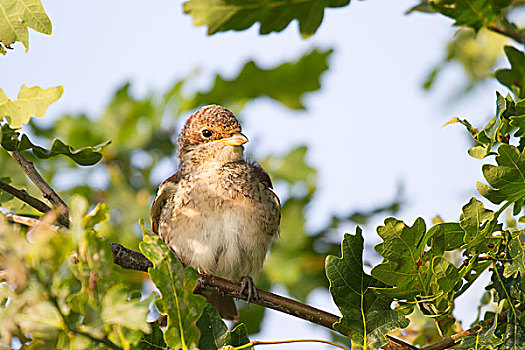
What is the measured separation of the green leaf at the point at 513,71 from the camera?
289 centimetres

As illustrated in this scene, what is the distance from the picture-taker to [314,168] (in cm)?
550

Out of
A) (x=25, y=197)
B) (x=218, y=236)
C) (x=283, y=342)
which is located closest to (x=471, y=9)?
(x=283, y=342)

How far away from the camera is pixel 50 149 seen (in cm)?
239

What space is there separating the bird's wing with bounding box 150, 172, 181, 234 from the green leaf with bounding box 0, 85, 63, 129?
7.45ft

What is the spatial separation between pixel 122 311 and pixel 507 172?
127cm

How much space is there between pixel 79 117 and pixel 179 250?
1993mm

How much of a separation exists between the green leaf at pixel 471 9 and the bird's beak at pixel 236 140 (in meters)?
2.08

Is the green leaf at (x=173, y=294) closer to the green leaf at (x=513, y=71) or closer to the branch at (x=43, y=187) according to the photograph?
the branch at (x=43, y=187)

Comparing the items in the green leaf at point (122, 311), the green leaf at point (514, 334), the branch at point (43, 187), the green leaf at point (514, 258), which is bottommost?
the green leaf at point (122, 311)

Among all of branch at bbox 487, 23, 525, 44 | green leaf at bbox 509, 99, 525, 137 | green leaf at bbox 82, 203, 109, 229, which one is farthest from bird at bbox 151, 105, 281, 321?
green leaf at bbox 509, 99, 525, 137

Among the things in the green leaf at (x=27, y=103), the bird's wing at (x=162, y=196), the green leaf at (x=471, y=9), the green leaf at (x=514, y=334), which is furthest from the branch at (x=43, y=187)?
the bird's wing at (x=162, y=196)

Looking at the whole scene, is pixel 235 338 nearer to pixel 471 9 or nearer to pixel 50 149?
pixel 50 149

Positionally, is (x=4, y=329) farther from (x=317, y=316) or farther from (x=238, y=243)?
(x=238, y=243)

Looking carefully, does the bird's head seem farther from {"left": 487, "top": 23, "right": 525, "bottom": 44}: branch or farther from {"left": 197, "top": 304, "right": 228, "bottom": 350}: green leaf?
{"left": 197, "top": 304, "right": 228, "bottom": 350}: green leaf
